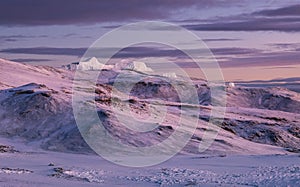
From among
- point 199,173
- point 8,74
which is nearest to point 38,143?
point 199,173

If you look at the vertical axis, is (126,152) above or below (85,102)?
below

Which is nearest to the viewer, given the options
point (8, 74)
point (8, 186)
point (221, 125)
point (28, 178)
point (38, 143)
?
point (8, 186)

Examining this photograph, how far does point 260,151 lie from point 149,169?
1376 inches

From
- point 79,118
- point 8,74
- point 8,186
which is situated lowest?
point 8,186

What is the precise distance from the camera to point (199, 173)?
34.8m

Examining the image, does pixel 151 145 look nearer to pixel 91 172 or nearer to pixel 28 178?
pixel 91 172

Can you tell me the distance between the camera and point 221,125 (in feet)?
306

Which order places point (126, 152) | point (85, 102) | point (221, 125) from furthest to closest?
point (221, 125) → point (85, 102) → point (126, 152)

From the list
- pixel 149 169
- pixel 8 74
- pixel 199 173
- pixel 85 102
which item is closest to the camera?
pixel 199 173

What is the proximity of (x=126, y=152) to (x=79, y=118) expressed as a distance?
12940mm

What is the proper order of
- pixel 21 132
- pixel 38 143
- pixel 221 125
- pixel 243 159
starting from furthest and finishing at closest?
pixel 221 125
pixel 21 132
pixel 38 143
pixel 243 159

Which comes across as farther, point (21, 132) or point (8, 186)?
point (21, 132)

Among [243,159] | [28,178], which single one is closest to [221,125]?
[243,159]

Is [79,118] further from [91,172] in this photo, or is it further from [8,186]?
[8,186]
